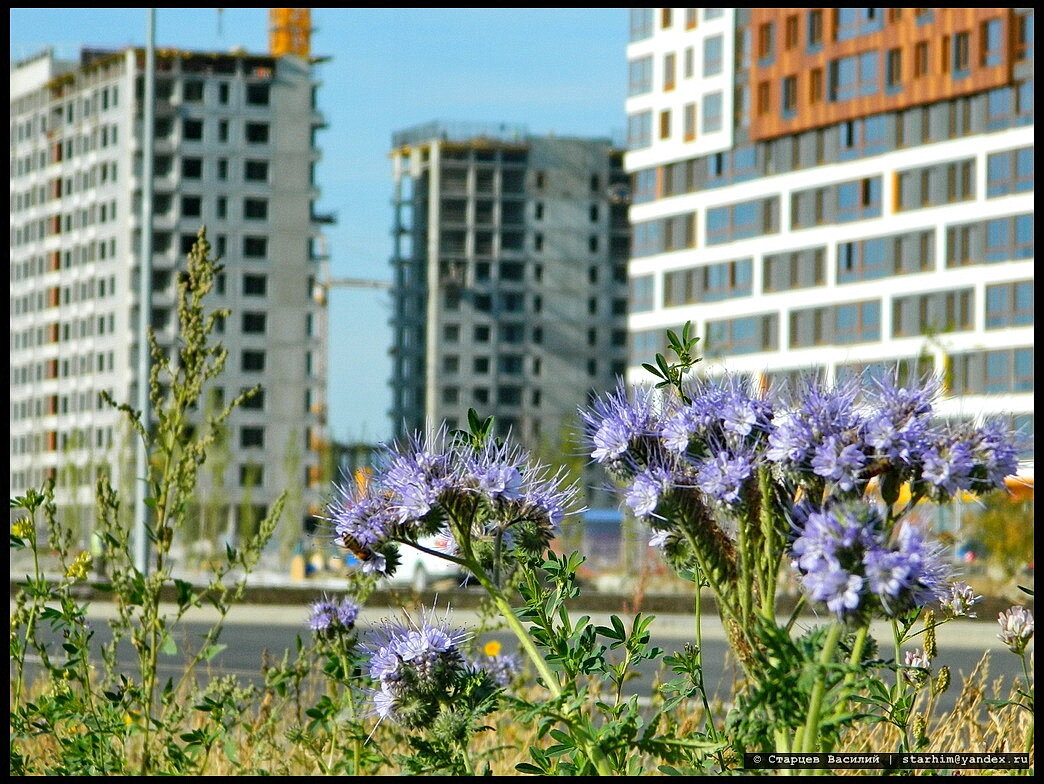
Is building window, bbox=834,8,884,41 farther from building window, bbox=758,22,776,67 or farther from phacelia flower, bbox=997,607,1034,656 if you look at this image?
phacelia flower, bbox=997,607,1034,656

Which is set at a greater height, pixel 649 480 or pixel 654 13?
pixel 654 13

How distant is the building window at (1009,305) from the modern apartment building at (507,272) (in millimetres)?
63570

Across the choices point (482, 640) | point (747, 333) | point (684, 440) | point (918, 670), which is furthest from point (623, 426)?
point (747, 333)

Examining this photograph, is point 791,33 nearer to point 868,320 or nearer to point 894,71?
point 894,71

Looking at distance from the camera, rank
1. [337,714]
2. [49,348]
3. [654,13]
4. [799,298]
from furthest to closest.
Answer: [49,348], [654,13], [799,298], [337,714]

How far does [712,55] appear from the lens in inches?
2404

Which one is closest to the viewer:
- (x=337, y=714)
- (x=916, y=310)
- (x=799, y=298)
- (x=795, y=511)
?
(x=795, y=511)

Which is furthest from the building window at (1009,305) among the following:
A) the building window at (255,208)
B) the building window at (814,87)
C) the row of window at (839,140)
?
the building window at (255,208)

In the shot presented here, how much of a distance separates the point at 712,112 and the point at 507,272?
57.3 meters

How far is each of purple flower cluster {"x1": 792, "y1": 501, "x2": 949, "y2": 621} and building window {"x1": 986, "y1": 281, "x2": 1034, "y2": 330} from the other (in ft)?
171

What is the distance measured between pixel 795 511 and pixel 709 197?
2421 inches

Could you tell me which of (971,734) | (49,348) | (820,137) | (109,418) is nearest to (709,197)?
(820,137)

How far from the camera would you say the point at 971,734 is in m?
5.19

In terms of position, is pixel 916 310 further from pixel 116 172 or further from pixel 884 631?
pixel 116 172
